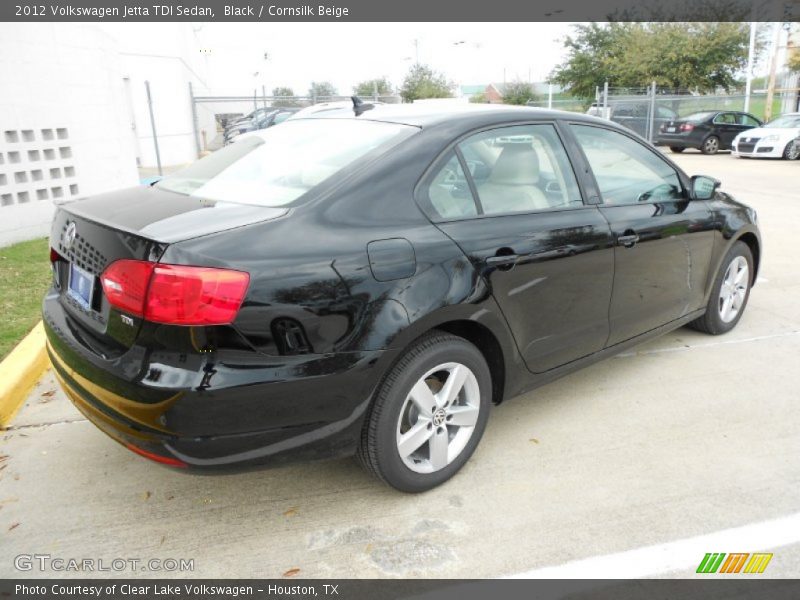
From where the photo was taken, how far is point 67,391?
2.73m

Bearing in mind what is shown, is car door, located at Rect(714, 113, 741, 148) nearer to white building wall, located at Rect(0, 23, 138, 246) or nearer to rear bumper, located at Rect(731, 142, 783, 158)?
rear bumper, located at Rect(731, 142, 783, 158)

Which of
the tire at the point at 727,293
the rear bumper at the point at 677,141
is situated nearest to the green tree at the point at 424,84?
the rear bumper at the point at 677,141

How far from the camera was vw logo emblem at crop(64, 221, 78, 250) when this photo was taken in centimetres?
266

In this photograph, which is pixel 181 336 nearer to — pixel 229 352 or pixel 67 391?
pixel 229 352

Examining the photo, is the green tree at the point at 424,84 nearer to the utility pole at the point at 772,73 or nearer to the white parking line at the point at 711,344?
the utility pole at the point at 772,73

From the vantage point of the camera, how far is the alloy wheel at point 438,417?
2752mm

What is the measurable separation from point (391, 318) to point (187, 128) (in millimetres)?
21249

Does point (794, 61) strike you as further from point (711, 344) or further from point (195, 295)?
point (195, 295)

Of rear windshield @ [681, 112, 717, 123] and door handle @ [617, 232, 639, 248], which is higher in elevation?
door handle @ [617, 232, 639, 248]

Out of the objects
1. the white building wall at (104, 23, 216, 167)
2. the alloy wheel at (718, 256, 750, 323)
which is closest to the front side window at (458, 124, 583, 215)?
the alloy wheel at (718, 256, 750, 323)

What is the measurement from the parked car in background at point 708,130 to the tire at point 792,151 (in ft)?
10.6

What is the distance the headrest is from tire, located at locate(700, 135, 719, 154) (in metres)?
21.4

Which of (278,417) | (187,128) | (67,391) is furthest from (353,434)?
(187,128)

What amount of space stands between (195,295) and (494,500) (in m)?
1.60
